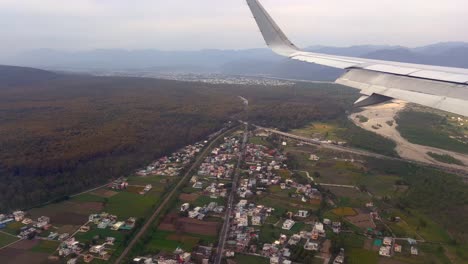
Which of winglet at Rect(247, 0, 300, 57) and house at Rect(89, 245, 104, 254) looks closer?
winglet at Rect(247, 0, 300, 57)

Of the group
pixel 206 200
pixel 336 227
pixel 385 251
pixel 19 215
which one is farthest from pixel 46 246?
pixel 385 251

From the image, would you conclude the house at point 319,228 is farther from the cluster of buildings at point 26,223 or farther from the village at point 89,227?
the cluster of buildings at point 26,223

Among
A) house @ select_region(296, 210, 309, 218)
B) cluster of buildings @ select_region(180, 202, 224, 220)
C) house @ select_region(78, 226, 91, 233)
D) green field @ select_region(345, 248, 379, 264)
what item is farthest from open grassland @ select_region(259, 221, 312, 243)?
house @ select_region(78, 226, 91, 233)

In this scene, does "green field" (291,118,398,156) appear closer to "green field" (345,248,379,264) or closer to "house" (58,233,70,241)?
"green field" (345,248,379,264)

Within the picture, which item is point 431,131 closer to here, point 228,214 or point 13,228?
point 228,214

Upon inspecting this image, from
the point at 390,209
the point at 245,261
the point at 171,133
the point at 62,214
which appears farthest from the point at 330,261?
the point at 171,133

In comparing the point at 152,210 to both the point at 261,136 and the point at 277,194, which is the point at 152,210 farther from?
the point at 261,136
